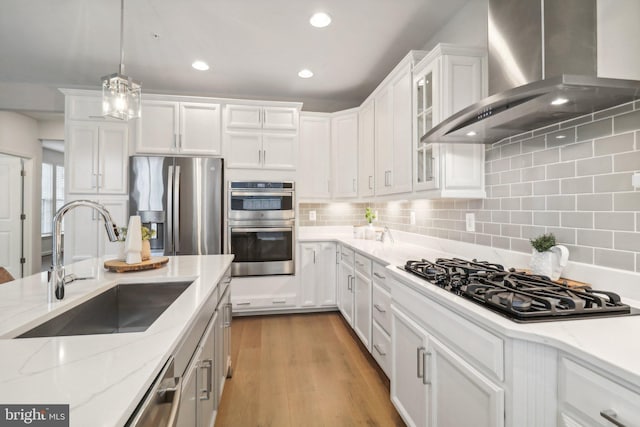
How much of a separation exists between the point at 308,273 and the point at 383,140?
5.62ft

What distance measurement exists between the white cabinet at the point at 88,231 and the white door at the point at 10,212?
91.5 inches

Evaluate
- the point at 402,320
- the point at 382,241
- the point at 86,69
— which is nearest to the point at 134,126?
the point at 86,69

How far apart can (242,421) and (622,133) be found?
2.38 m

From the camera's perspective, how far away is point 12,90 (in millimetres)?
3574

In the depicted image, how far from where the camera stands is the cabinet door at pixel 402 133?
2.38 metres

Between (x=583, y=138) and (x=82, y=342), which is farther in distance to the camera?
(x=583, y=138)

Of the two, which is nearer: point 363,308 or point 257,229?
point 363,308

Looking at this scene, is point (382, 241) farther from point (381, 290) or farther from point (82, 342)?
point (82, 342)

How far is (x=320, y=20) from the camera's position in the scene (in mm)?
2395

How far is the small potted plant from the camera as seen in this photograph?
56.0 inches

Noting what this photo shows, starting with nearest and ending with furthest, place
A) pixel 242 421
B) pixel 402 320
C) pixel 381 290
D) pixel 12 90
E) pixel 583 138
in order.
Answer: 1. pixel 583 138
2. pixel 402 320
3. pixel 242 421
4. pixel 381 290
5. pixel 12 90

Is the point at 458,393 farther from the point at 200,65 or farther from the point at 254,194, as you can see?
the point at 200,65

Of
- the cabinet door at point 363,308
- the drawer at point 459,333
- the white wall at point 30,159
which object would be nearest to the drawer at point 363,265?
the cabinet door at point 363,308

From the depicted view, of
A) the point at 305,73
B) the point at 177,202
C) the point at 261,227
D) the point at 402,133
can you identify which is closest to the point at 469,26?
the point at 402,133
